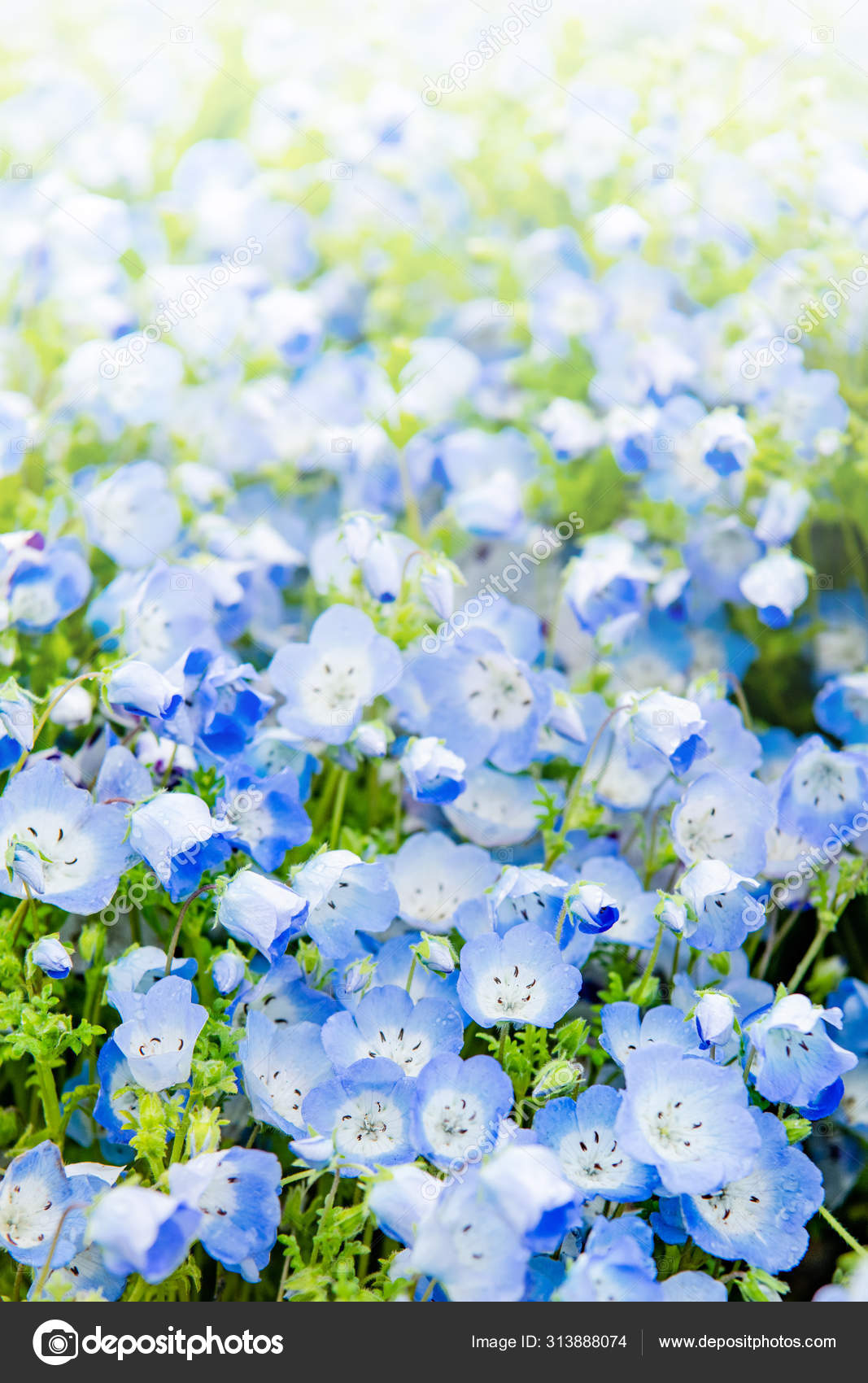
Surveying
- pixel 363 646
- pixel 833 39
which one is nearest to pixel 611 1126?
pixel 363 646

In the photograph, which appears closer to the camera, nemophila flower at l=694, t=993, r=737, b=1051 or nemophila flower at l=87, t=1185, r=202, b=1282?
nemophila flower at l=87, t=1185, r=202, b=1282

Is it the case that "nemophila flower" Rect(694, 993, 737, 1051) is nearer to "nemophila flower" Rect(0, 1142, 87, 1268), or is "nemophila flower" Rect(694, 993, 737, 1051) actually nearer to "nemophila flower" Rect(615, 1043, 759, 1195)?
"nemophila flower" Rect(615, 1043, 759, 1195)

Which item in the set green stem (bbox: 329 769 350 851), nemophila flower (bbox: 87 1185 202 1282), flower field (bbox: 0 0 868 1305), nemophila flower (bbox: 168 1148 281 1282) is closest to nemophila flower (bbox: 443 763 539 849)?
flower field (bbox: 0 0 868 1305)

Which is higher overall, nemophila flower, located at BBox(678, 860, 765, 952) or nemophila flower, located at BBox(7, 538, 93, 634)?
nemophila flower, located at BBox(678, 860, 765, 952)

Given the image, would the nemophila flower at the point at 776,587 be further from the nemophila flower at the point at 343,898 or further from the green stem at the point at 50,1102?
the green stem at the point at 50,1102

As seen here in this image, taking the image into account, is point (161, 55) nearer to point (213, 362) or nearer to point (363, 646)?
point (213, 362)

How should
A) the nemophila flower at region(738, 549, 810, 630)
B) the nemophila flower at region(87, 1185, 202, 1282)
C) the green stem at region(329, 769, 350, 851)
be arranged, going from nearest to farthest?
the nemophila flower at region(87, 1185, 202, 1282)
the green stem at region(329, 769, 350, 851)
the nemophila flower at region(738, 549, 810, 630)
